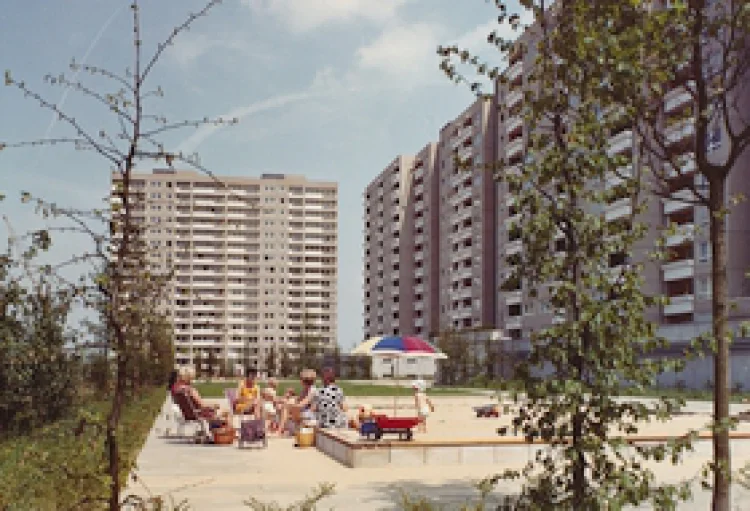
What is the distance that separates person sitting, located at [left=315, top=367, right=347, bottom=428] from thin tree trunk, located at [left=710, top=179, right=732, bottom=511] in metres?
9.47

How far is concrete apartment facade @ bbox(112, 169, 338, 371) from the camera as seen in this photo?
13262cm

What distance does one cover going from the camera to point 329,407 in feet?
52.8

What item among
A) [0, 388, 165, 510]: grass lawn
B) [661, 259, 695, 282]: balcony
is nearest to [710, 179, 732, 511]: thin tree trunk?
[0, 388, 165, 510]: grass lawn

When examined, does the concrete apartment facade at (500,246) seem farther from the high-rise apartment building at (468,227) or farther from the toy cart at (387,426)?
the toy cart at (387,426)

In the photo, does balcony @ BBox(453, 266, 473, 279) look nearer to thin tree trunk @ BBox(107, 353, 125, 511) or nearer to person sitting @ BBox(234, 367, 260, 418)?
person sitting @ BBox(234, 367, 260, 418)

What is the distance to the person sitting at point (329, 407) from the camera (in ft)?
52.6

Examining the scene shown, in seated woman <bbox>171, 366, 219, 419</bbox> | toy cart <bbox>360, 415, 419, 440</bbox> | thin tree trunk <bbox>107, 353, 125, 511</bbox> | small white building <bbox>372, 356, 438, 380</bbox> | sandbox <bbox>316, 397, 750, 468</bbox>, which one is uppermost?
thin tree trunk <bbox>107, 353, 125, 511</bbox>

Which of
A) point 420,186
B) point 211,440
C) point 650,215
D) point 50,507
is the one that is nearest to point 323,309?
point 420,186

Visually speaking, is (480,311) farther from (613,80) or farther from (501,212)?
(613,80)

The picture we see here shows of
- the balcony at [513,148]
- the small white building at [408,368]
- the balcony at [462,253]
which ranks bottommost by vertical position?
the small white building at [408,368]

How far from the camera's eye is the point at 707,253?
1873 inches

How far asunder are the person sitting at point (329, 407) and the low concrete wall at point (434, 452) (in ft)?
7.67

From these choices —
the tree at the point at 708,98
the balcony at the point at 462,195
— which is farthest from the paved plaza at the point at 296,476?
the balcony at the point at 462,195

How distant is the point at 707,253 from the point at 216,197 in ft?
323
